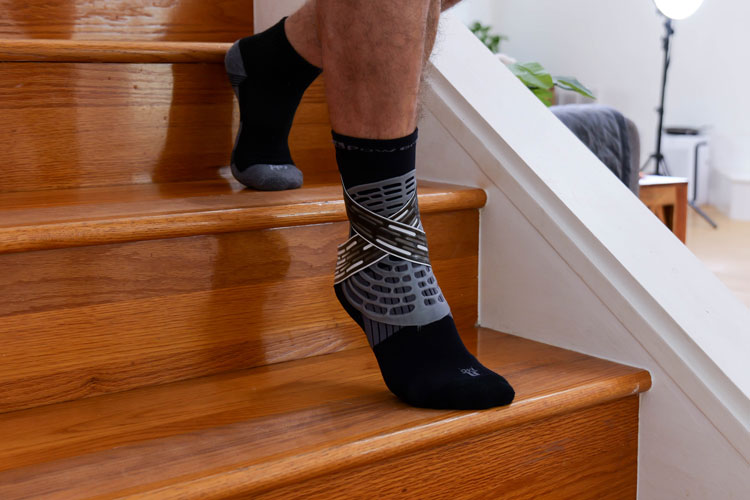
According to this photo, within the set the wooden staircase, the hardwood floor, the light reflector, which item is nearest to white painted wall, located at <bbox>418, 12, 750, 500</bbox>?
the wooden staircase

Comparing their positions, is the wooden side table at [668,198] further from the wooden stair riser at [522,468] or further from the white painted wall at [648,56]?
the white painted wall at [648,56]

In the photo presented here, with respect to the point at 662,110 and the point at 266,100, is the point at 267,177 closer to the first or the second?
the point at 266,100

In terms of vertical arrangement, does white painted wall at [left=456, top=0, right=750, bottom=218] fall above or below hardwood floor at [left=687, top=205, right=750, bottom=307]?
above

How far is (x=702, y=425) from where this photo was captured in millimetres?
858

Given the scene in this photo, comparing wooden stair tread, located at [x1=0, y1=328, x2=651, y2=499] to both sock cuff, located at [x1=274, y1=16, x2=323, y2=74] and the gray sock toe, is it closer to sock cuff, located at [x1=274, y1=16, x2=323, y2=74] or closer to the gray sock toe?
the gray sock toe

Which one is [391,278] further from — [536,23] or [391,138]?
[536,23]

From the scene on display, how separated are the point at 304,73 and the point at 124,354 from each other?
443 millimetres

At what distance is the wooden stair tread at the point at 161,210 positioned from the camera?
0.76m

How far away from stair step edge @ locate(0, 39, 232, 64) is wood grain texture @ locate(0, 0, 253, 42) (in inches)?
12.3

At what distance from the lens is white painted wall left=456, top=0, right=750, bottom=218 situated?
534 centimetres

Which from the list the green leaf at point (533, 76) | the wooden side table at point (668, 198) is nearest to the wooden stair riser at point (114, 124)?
the green leaf at point (533, 76)

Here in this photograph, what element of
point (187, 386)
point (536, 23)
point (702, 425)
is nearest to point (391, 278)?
point (187, 386)

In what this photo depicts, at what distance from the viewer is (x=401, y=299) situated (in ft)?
2.49

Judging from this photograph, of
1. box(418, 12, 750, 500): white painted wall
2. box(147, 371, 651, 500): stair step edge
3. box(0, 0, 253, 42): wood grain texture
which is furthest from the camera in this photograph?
box(0, 0, 253, 42): wood grain texture
